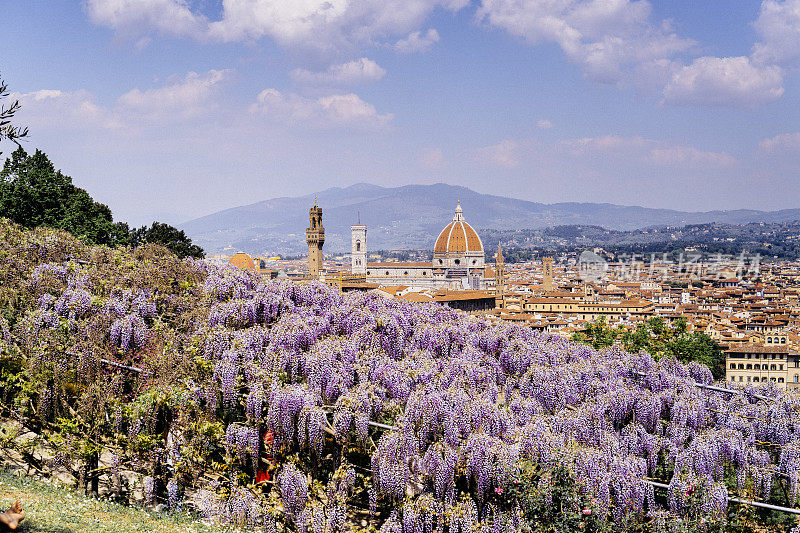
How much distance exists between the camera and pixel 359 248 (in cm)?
14512

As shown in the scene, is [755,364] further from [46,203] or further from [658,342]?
[46,203]

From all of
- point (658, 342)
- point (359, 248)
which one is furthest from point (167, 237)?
point (359, 248)

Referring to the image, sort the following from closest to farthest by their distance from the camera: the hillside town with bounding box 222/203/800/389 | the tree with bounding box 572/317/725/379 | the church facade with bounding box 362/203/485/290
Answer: the tree with bounding box 572/317/725/379 < the hillside town with bounding box 222/203/800/389 < the church facade with bounding box 362/203/485/290

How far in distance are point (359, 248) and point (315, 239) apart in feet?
193

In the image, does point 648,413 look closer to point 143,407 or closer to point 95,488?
point 143,407

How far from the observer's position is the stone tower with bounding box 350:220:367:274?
463 ft

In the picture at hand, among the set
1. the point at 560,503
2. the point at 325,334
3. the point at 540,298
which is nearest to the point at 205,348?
the point at 325,334

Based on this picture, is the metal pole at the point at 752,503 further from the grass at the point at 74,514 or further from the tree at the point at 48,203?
the tree at the point at 48,203

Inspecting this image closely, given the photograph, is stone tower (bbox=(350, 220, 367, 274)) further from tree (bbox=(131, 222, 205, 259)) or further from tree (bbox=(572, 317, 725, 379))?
tree (bbox=(572, 317, 725, 379))

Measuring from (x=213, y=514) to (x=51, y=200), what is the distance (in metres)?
25.5

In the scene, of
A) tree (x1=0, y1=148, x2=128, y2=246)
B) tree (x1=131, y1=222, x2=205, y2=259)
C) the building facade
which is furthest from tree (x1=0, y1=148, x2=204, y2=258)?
the building facade

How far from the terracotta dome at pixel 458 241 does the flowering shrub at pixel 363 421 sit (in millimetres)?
129486

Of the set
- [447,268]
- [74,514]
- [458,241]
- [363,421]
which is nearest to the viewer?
[74,514]

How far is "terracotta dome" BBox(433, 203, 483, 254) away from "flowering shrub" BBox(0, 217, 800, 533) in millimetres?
129486
